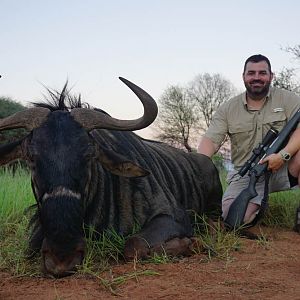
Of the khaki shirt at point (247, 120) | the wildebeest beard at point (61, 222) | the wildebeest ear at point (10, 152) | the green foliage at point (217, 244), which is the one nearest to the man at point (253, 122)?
the khaki shirt at point (247, 120)

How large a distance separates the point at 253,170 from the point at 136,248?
208 cm

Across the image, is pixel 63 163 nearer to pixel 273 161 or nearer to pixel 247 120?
pixel 273 161

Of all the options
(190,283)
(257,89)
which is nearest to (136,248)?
(190,283)

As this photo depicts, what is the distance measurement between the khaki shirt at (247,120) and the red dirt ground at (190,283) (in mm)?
2248

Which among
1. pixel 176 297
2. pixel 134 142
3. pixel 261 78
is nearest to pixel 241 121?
pixel 261 78

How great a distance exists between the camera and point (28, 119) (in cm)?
365

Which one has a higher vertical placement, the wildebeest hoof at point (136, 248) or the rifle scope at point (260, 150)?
the rifle scope at point (260, 150)

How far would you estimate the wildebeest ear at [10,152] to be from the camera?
3.71 meters

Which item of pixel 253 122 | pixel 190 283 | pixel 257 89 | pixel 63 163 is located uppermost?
pixel 257 89

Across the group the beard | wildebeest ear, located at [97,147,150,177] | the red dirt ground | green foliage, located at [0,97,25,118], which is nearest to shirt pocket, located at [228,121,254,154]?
the beard

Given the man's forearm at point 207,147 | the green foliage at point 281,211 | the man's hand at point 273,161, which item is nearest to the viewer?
the man's hand at point 273,161

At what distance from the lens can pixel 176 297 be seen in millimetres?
2732

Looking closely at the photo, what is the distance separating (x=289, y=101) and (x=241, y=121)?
0.53 m

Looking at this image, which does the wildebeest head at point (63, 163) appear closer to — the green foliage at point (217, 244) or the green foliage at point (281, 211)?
the green foliage at point (217, 244)
